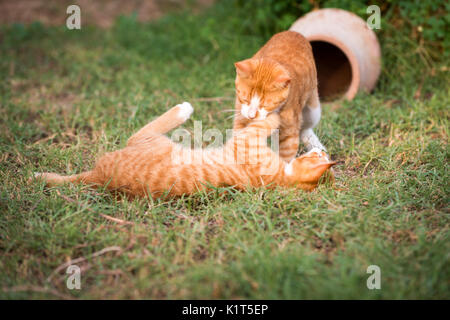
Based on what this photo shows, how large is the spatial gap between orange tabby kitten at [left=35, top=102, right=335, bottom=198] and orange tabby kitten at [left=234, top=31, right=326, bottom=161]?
12 cm

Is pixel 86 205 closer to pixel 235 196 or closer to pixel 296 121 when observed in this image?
pixel 235 196

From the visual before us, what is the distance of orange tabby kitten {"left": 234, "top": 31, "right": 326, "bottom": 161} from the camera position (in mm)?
2562

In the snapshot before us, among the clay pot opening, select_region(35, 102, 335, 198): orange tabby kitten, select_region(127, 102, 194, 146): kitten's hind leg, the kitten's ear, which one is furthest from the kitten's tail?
the clay pot opening

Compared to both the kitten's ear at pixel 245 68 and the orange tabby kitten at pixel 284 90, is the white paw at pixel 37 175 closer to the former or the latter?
the orange tabby kitten at pixel 284 90

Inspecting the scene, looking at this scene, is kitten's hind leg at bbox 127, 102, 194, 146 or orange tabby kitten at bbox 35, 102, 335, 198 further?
kitten's hind leg at bbox 127, 102, 194, 146

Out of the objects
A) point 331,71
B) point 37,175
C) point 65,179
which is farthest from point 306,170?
point 331,71

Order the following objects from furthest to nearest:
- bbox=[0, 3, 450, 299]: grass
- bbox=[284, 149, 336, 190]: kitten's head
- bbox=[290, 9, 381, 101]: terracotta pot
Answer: bbox=[290, 9, 381, 101]: terracotta pot < bbox=[284, 149, 336, 190]: kitten's head < bbox=[0, 3, 450, 299]: grass

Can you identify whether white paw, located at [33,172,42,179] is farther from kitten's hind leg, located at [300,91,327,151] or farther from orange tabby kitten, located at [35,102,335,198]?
kitten's hind leg, located at [300,91,327,151]

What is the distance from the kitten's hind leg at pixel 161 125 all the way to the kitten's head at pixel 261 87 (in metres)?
0.56

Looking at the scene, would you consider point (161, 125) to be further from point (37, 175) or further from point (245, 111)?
point (37, 175)

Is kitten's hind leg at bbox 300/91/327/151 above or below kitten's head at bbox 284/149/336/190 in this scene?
above

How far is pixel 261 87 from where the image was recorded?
2562 mm
